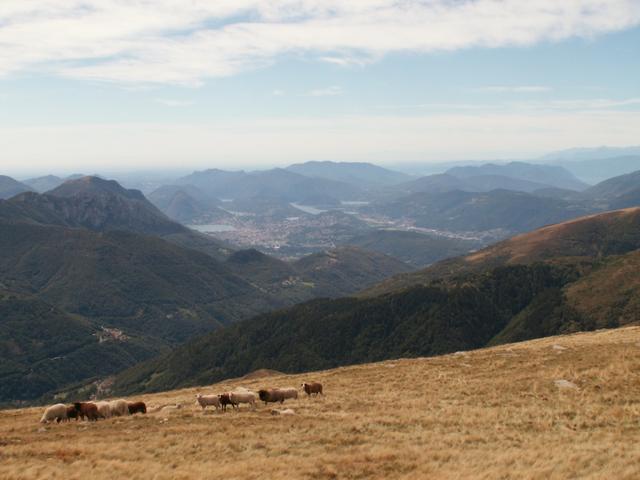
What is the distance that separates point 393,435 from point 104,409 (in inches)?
951

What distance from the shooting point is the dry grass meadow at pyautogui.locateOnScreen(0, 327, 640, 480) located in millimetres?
23766

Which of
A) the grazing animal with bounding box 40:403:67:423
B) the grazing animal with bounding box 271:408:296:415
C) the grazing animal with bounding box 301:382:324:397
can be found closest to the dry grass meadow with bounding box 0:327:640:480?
the grazing animal with bounding box 271:408:296:415

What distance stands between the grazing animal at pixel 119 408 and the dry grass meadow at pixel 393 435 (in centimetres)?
259

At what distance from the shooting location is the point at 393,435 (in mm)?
30250

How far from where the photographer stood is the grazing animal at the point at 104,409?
39.2 metres

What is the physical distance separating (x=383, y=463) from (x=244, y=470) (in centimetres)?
708

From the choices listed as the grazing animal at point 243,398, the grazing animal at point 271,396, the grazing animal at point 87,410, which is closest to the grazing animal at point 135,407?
the grazing animal at point 87,410

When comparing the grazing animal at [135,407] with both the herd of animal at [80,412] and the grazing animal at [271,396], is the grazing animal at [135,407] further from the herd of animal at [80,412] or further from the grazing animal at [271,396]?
the grazing animal at [271,396]

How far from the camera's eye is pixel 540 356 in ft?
176

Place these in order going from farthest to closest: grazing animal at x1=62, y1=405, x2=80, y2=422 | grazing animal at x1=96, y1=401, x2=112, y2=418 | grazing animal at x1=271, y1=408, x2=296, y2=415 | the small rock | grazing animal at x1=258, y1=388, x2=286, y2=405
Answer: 1. grazing animal at x1=258, y1=388, x2=286, y2=405
2. the small rock
3. grazing animal at x1=96, y1=401, x2=112, y2=418
4. grazing animal at x1=62, y1=405, x2=80, y2=422
5. grazing animal at x1=271, y1=408, x2=296, y2=415

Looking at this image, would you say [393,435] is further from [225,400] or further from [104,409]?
[104,409]

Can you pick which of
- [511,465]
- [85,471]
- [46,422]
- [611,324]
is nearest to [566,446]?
[511,465]

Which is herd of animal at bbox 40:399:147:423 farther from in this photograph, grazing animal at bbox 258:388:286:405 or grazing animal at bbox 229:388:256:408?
grazing animal at bbox 258:388:286:405

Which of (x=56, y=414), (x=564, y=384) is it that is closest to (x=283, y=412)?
(x=56, y=414)
